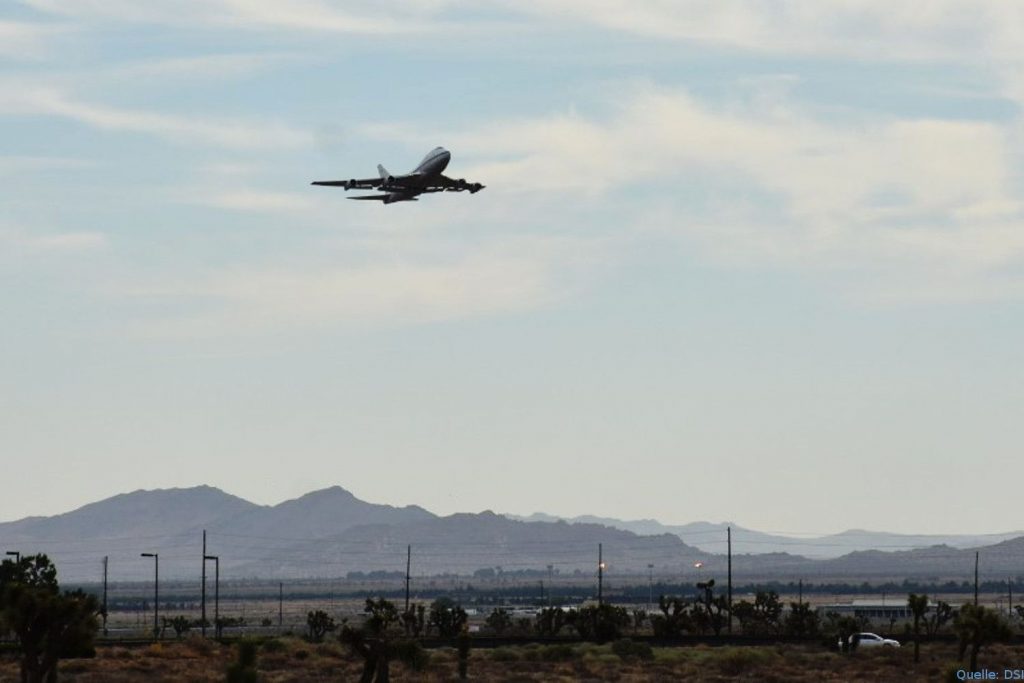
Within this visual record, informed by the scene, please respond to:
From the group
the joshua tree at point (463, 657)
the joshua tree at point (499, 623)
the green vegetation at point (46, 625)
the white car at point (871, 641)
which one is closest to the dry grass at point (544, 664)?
the joshua tree at point (463, 657)

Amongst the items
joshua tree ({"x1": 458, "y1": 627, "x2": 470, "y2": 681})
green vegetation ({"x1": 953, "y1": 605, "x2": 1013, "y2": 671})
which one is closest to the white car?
green vegetation ({"x1": 953, "y1": 605, "x2": 1013, "y2": 671})

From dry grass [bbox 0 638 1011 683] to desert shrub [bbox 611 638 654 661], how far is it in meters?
0.54

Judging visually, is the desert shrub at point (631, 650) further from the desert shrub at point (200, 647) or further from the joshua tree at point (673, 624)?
the joshua tree at point (673, 624)

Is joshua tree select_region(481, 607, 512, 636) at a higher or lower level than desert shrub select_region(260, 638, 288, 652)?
lower

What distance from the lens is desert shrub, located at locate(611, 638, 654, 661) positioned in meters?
95.6

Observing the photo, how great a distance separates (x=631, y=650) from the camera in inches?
3861

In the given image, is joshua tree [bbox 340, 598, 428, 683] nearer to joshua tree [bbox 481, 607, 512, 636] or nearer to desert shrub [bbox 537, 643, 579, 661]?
desert shrub [bbox 537, 643, 579, 661]

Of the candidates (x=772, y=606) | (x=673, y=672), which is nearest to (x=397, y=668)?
(x=673, y=672)

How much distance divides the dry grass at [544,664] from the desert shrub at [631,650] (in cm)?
54

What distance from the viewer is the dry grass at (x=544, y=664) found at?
81875 millimetres

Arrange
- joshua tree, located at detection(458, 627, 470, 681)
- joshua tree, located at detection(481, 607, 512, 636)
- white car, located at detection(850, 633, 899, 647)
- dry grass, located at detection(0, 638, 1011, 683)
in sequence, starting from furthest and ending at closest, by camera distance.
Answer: joshua tree, located at detection(481, 607, 512, 636) → white car, located at detection(850, 633, 899, 647) → dry grass, located at detection(0, 638, 1011, 683) → joshua tree, located at detection(458, 627, 470, 681)

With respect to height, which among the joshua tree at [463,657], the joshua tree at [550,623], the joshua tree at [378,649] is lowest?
the joshua tree at [550,623]

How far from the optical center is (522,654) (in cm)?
9556

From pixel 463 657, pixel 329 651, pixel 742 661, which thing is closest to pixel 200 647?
pixel 329 651
